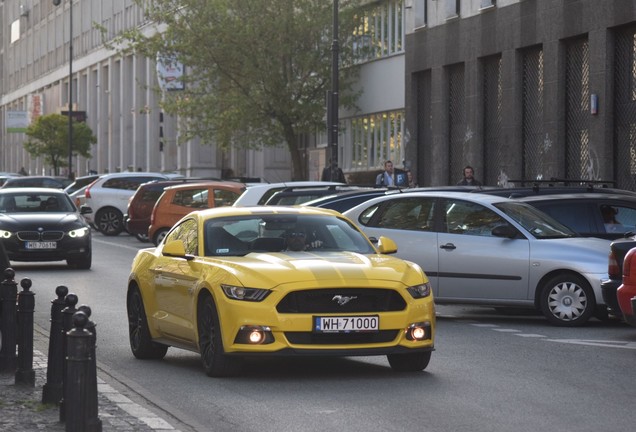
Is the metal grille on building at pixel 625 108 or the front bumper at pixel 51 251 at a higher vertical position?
the metal grille on building at pixel 625 108

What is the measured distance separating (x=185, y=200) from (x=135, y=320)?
2040cm

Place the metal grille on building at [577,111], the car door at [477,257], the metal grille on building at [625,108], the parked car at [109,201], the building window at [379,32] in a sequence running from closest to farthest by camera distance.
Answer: the car door at [477,257] → the metal grille on building at [625,108] → the metal grille on building at [577,111] → the parked car at [109,201] → the building window at [379,32]

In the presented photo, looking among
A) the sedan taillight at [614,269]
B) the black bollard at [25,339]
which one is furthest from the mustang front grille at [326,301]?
the sedan taillight at [614,269]

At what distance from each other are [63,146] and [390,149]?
4507cm

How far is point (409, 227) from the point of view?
1838cm

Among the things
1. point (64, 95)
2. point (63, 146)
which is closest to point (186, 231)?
point (63, 146)

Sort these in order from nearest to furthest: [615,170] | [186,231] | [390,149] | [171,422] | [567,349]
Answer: [171,422] < [186,231] < [567,349] < [615,170] < [390,149]

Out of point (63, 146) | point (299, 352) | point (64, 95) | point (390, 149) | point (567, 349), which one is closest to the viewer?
point (299, 352)

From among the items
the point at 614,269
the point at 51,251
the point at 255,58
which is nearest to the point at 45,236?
the point at 51,251

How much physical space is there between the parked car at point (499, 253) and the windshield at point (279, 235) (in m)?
4.64

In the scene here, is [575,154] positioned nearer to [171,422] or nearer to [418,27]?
[418,27]

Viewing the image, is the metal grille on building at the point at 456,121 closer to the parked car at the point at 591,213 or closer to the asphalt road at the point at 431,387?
the parked car at the point at 591,213

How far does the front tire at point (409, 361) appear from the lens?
12.3 meters

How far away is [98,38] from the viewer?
323ft
